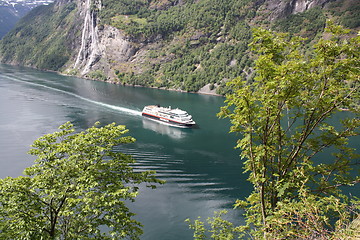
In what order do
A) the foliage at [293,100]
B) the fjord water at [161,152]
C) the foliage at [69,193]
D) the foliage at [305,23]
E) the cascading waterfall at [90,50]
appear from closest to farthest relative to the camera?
the foliage at [293,100] < the foliage at [69,193] < the fjord water at [161,152] < the foliage at [305,23] < the cascading waterfall at [90,50]

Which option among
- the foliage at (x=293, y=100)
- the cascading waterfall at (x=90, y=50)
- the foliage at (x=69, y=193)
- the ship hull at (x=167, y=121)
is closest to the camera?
the foliage at (x=293, y=100)

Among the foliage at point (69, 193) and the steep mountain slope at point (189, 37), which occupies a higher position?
the steep mountain slope at point (189, 37)

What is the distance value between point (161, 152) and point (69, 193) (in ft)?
113

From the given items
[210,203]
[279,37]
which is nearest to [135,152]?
[210,203]

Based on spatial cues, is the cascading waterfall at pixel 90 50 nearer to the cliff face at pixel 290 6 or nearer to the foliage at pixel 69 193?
the cliff face at pixel 290 6

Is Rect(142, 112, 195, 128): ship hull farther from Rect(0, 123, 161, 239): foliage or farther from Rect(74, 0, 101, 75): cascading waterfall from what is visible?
Rect(74, 0, 101, 75): cascading waterfall

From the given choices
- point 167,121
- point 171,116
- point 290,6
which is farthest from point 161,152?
point 290,6

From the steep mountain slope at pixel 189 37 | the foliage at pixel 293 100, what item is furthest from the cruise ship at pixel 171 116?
the steep mountain slope at pixel 189 37

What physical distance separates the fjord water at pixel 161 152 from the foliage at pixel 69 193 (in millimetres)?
14387

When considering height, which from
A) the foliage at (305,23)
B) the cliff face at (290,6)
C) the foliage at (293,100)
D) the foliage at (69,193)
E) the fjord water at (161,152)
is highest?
the cliff face at (290,6)

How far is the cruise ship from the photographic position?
210 feet

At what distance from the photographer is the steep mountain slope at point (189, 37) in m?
140

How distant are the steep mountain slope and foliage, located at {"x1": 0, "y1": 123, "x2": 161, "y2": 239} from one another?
115 meters

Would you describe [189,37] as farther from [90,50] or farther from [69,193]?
[69,193]
